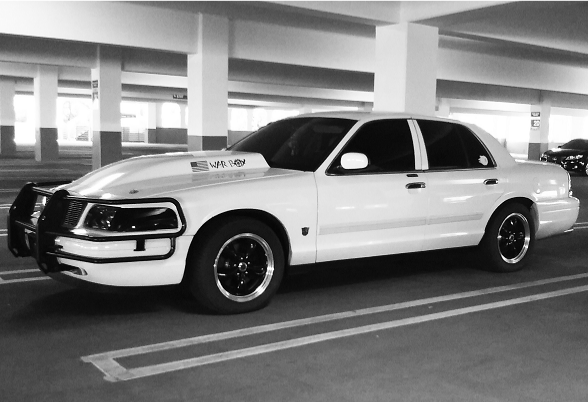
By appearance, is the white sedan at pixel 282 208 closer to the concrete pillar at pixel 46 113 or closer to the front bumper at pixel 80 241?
A: the front bumper at pixel 80 241

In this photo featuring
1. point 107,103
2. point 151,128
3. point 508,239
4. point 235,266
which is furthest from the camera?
point 151,128

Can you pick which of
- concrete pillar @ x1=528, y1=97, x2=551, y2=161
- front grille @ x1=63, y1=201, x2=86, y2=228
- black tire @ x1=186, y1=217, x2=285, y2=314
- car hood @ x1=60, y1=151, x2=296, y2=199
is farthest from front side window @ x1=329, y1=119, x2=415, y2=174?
concrete pillar @ x1=528, y1=97, x2=551, y2=161

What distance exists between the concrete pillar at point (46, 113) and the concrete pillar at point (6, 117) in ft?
20.7

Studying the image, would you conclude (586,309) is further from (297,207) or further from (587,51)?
(587,51)

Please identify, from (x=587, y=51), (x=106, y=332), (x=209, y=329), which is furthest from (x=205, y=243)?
(x=587, y=51)

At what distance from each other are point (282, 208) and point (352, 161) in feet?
2.51

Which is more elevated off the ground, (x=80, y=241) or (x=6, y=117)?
(x=6, y=117)

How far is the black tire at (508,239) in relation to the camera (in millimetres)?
6965

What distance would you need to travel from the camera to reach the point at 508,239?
23.6 feet

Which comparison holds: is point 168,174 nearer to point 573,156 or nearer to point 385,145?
point 385,145

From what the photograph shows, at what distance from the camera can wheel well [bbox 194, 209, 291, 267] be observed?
205 inches

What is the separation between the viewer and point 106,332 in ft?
16.0

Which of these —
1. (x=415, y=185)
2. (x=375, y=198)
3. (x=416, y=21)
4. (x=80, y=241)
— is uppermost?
(x=416, y=21)

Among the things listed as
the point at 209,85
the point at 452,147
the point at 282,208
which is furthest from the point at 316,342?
the point at 209,85
